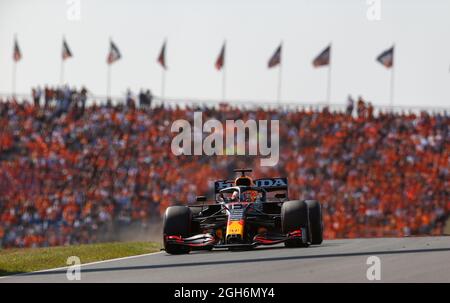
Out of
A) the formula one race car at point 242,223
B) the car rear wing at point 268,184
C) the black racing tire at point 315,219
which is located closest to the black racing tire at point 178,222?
the formula one race car at point 242,223

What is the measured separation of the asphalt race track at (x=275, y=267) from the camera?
474 inches

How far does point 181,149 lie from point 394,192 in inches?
355

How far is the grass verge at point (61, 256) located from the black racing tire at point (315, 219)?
144 inches

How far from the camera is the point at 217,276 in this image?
1236 centimetres

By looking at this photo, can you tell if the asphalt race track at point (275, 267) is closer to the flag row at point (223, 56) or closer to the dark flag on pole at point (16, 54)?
the flag row at point (223, 56)

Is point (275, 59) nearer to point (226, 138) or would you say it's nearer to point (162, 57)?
point (162, 57)

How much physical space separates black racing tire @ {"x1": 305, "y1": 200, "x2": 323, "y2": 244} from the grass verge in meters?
3.66

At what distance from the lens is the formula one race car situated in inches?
696

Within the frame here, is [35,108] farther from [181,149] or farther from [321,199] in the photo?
[321,199]

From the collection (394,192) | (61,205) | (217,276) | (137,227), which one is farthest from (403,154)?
(217,276)

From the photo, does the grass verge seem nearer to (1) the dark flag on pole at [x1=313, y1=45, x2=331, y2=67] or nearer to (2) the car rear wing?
(2) the car rear wing

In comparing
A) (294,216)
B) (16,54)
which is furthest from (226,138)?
(294,216)

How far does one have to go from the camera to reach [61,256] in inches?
694

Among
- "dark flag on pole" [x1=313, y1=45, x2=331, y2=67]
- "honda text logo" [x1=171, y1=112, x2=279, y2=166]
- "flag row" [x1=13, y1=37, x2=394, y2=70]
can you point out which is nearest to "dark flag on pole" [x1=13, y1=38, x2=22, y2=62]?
"flag row" [x1=13, y1=37, x2=394, y2=70]
